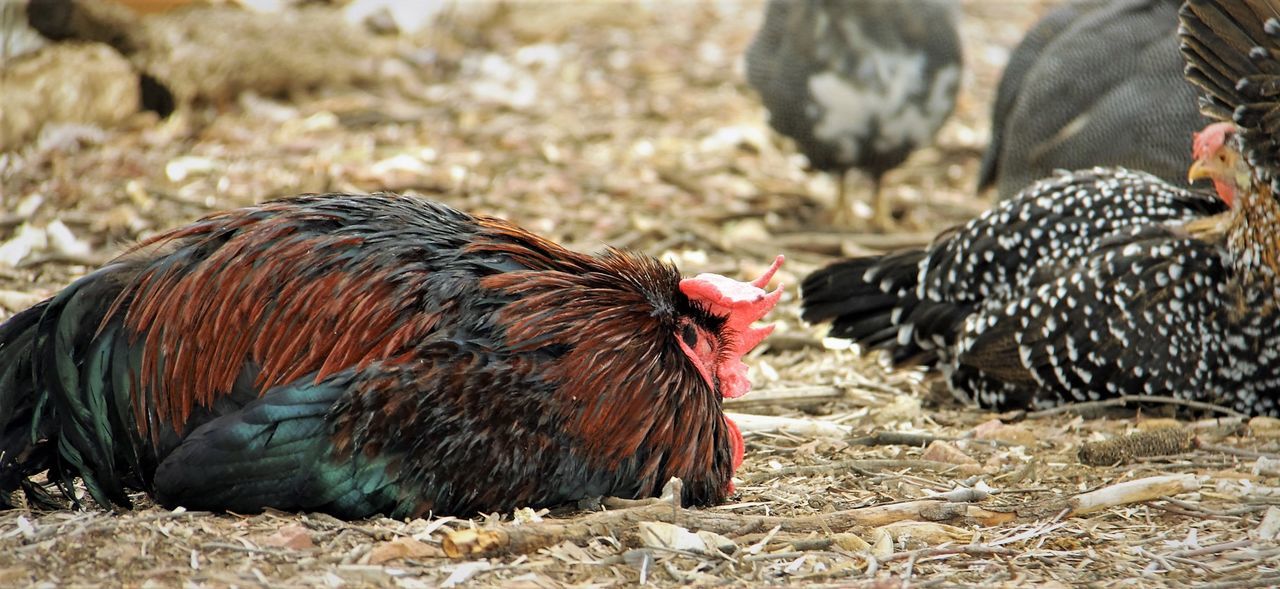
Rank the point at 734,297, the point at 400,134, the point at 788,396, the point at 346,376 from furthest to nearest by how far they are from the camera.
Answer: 1. the point at 400,134
2. the point at 788,396
3. the point at 734,297
4. the point at 346,376

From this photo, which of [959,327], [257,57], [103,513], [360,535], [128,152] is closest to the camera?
[360,535]

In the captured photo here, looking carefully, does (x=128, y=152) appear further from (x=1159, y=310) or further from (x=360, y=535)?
(x=1159, y=310)

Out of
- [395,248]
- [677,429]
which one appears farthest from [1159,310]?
[395,248]

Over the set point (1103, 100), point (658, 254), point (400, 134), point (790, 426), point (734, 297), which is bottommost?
point (790, 426)

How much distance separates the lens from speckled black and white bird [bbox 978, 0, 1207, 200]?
6.00 meters

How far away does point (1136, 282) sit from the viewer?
456cm

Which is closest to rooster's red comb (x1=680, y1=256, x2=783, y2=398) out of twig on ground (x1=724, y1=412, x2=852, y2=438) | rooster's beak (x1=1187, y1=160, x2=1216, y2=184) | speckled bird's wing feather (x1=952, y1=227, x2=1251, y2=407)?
twig on ground (x1=724, y1=412, x2=852, y2=438)

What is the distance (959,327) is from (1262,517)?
1650 mm

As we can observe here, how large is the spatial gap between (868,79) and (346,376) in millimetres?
5205

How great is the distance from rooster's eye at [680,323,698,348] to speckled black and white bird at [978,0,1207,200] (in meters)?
→ 3.47

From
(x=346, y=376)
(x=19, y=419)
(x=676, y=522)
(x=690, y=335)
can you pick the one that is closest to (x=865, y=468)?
(x=690, y=335)

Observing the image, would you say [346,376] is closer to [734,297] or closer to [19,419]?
[19,419]

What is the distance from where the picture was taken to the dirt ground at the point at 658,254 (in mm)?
2930

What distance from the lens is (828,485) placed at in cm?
374
